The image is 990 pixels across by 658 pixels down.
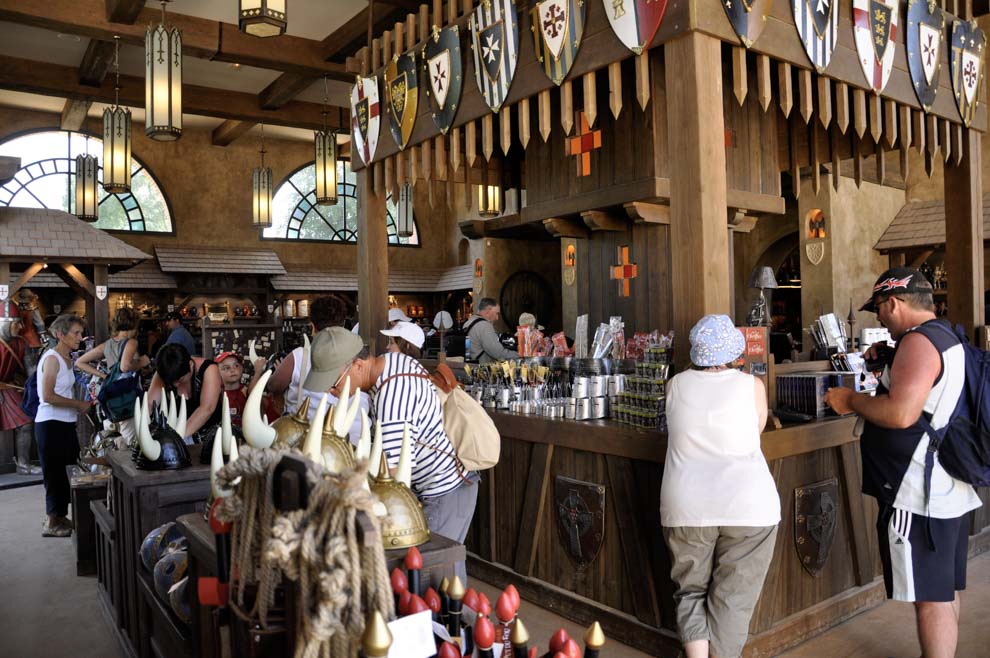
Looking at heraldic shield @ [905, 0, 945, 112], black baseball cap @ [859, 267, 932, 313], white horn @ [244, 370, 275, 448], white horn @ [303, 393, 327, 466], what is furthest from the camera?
heraldic shield @ [905, 0, 945, 112]

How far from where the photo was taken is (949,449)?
302 centimetres

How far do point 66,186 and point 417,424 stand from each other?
15.0 metres

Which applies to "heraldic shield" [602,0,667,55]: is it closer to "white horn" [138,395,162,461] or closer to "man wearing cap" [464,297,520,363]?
"white horn" [138,395,162,461]

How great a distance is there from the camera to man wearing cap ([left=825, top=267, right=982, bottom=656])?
2.97m

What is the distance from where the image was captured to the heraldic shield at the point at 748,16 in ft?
10.9

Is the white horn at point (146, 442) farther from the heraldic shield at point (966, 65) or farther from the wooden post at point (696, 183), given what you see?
the heraldic shield at point (966, 65)

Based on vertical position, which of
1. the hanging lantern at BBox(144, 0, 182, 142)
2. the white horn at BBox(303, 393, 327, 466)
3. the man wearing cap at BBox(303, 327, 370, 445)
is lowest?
the white horn at BBox(303, 393, 327, 466)

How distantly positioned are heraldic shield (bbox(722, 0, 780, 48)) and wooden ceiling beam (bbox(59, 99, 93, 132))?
1301 cm

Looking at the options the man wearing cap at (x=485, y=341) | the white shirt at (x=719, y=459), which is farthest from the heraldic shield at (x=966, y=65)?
the man wearing cap at (x=485, y=341)

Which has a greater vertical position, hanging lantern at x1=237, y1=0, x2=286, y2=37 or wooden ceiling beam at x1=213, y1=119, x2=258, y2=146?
wooden ceiling beam at x1=213, y1=119, x2=258, y2=146

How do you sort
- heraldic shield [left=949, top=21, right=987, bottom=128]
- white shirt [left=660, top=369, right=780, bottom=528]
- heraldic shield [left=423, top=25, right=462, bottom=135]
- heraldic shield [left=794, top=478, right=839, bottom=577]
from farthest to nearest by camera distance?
1. heraldic shield [left=949, top=21, right=987, bottom=128]
2. heraldic shield [left=423, top=25, right=462, bottom=135]
3. heraldic shield [left=794, top=478, right=839, bottom=577]
4. white shirt [left=660, top=369, right=780, bottom=528]

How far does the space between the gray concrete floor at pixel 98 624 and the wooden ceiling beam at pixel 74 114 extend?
10.9m

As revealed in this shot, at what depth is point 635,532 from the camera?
11.7ft

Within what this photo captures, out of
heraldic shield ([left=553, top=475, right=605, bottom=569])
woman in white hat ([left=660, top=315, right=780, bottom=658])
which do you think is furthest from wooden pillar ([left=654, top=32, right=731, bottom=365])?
heraldic shield ([left=553, top=475, right=605, bottom=569])
